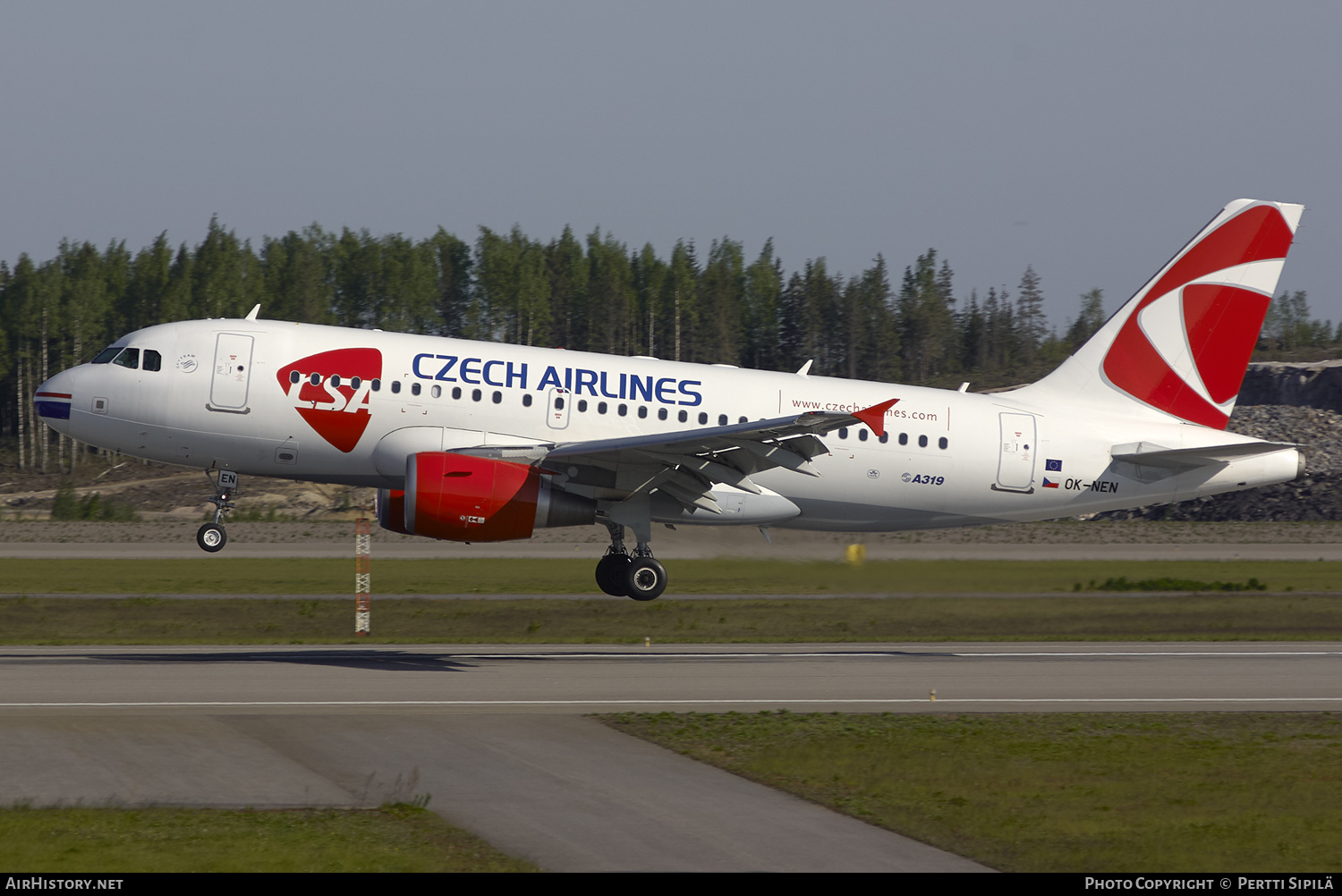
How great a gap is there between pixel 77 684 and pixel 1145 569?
3913cm

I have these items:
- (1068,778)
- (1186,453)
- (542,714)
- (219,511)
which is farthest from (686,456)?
(1068,778)

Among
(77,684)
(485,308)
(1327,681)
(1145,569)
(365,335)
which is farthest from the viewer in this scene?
(485,308)

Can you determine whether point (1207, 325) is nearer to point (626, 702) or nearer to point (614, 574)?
point (614, 574)

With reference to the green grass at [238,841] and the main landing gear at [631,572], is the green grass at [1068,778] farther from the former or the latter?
the main landing gear at [631,572]

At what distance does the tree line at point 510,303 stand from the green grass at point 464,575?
5900 cm

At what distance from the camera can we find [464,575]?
47406 mm

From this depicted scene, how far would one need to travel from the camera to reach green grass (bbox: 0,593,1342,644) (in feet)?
107

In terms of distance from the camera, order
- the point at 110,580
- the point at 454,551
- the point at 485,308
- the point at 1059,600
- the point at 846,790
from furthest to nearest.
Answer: the point at 485,308
the point at 454,551
the point at 110,580
the point at 1059,600
the point at 846,790

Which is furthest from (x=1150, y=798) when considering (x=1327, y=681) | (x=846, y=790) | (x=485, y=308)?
(x=485, y=308)

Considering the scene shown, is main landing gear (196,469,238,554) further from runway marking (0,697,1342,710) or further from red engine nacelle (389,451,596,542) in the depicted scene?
runway marking (0,697,1342,710)

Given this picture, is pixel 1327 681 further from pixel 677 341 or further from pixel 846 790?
pixel 677 341

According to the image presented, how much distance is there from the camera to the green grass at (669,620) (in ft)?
107

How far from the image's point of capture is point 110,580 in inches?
1763

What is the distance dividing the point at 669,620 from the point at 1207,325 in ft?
51.1
